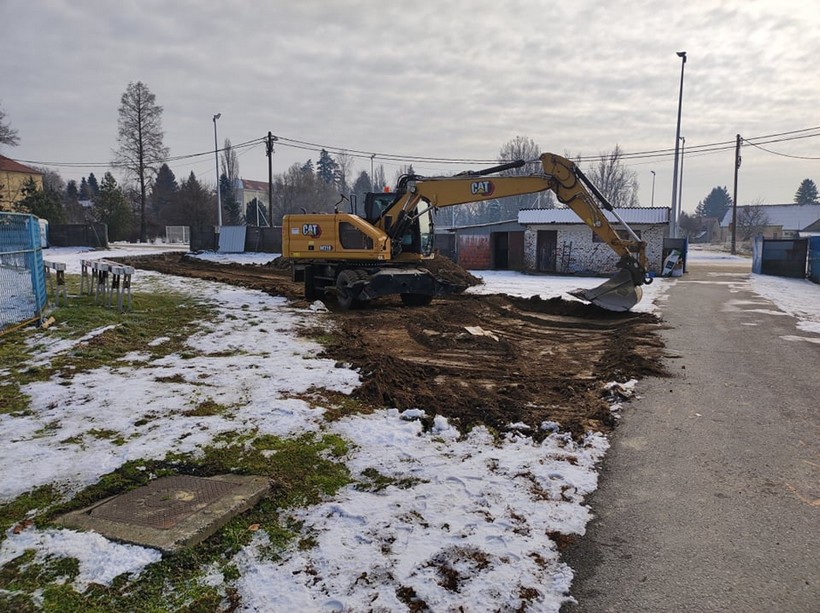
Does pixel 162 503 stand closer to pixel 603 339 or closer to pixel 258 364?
pixel 258 364

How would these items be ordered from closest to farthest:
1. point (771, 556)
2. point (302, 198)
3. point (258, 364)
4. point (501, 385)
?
point (771, 556) → point (501, 385) → point (258, 364) → point (302, 198)

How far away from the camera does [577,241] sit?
29.2 metres

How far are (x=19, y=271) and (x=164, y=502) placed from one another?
7649 millimetres

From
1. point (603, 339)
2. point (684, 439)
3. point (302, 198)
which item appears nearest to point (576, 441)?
point (684, 439)

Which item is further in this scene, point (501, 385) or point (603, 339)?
point (603, 339)

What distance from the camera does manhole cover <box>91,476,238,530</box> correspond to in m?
3.89

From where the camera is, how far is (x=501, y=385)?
24.8 feet

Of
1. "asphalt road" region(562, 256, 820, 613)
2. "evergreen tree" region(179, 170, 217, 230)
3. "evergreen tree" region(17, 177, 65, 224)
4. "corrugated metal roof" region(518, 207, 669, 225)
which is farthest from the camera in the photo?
"evergreen tree" region(179, 170, 217, 230)

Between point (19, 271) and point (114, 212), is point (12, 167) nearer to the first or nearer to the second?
point (114, 212)

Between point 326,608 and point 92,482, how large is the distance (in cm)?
252

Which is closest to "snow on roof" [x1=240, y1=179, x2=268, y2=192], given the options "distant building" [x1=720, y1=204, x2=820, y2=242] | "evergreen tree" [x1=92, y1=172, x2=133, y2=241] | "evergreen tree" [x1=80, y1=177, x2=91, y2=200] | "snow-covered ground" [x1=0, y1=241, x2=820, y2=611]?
"evergreen tree" [x1=80, y1=177, x2=91, y2=200]

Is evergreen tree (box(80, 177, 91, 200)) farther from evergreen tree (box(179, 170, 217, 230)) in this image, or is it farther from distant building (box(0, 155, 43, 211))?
evergreen tree (box(179, 170, 217, 230))

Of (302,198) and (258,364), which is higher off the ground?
(302,198)

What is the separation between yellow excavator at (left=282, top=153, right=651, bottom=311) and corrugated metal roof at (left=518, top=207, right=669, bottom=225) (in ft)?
49.1
